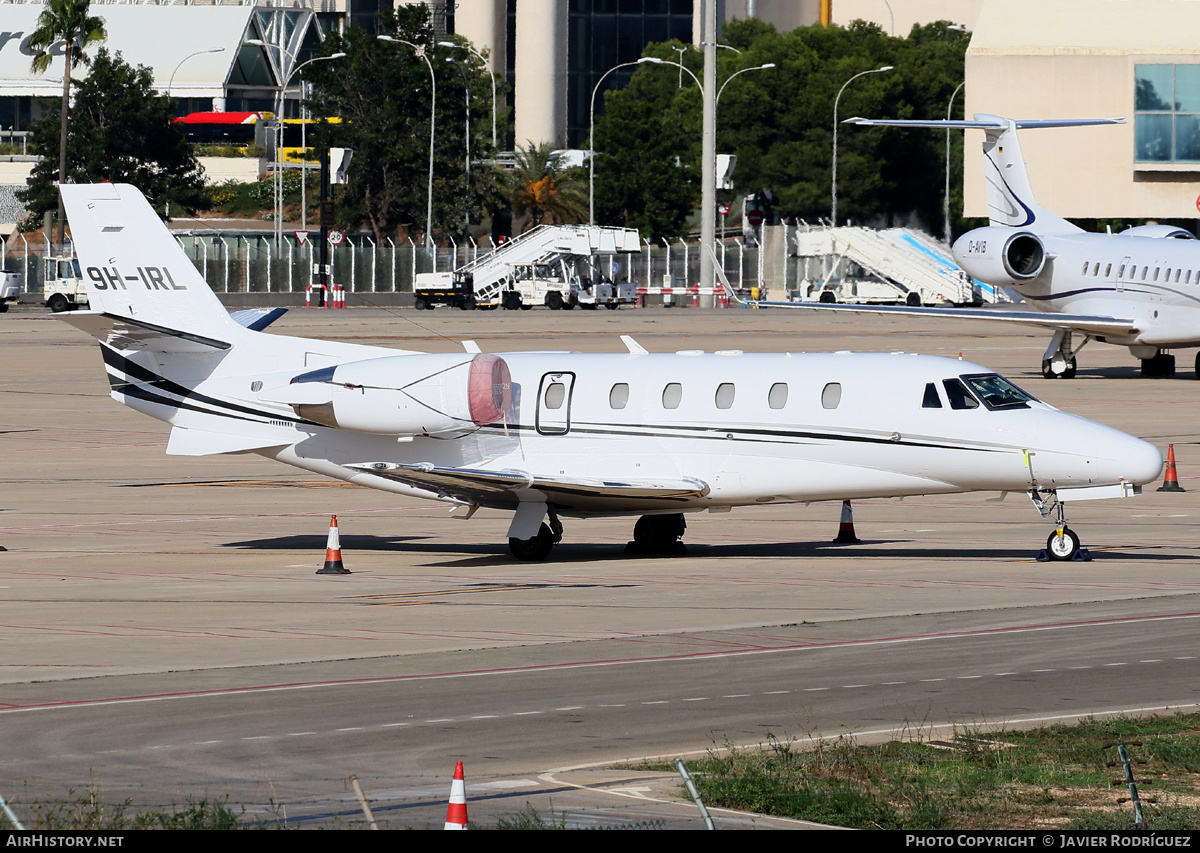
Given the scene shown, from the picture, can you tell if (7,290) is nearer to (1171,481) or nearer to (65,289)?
(65,289)

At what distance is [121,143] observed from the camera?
119750 millimetres

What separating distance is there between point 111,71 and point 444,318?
4630cm

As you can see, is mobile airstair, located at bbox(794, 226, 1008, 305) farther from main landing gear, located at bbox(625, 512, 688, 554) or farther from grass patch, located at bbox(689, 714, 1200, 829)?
grass patch, located at bbox(689, 714, 1200, 829)

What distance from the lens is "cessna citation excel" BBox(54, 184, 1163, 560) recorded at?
24844 millimetres

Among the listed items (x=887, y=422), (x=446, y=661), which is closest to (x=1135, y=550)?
(x=887, y=422)

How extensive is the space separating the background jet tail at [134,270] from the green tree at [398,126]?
291ft

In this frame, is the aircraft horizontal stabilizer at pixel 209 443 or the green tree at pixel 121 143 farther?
the green tree at pixel 121 143

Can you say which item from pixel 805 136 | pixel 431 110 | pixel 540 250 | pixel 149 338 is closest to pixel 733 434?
pixel 149 338

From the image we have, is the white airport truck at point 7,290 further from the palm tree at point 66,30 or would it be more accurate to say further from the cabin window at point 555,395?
the cabin window at point 555,395

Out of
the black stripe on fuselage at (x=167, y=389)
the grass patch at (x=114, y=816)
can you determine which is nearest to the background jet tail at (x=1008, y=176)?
the black stripe on fuselage at (x=167, y=389)

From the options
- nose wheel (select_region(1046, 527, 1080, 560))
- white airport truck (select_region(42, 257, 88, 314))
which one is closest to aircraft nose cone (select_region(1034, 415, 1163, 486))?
nose wheel (select_region(1046, 527, 1080, 560))

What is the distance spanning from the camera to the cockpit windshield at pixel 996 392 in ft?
81.6

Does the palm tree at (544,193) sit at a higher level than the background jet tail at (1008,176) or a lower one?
higher

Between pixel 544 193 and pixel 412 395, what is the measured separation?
105m
